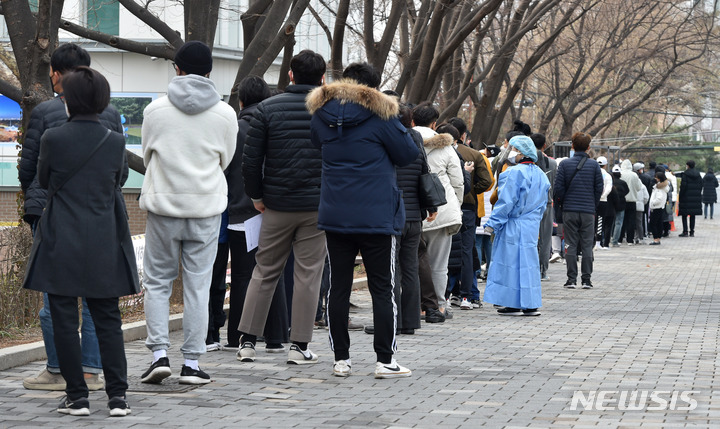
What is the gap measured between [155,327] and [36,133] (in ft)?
4.29

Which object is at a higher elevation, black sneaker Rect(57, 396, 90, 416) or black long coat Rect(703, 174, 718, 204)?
black long coat Rect(703, 174, 718, 204)

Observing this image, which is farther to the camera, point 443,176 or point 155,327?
point 443,176

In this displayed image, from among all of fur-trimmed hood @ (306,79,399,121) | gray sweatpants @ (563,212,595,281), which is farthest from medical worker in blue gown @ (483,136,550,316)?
fur-trimmed hood @ (306,79,399,121)

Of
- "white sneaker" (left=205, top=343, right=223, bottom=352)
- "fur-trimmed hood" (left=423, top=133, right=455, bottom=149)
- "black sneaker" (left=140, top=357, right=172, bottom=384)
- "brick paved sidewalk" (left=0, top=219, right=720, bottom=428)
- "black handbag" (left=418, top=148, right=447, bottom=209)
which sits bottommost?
"brick paved sidewalk" (left=0, top=219, right=720, bottom=428)

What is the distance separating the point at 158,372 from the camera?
21.6 feet

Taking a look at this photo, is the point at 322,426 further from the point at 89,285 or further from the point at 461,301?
the point at 461,301

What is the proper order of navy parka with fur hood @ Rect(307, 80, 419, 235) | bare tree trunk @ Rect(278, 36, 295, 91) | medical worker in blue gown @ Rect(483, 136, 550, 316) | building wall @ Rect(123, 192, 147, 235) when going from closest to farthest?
1. navy parka with fur hood @ Rect(307, 80, 419, 235)
2. medical worker in blue gown @ Rect(483, 136, 550, 316)
3. bare tree trunk @ Rect(278, 36, 295, 91)
4. building wall @ Rect(123, 192, 147, 235)

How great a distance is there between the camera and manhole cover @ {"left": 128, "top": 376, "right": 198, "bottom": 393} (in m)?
6.51

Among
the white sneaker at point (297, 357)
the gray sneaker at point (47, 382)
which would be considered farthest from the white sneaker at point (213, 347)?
the gray sneaker at point (47, 382)

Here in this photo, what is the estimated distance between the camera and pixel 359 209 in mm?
6914

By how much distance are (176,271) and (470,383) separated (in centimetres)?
Result: 192

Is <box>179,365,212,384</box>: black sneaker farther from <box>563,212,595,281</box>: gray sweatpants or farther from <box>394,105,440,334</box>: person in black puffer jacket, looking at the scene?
<box>563,212,595,281</box>: gray sweatpants

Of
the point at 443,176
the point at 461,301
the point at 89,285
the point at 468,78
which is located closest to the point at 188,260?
the point at 89,285

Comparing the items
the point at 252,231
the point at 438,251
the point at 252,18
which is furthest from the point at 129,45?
the point at 252,231
